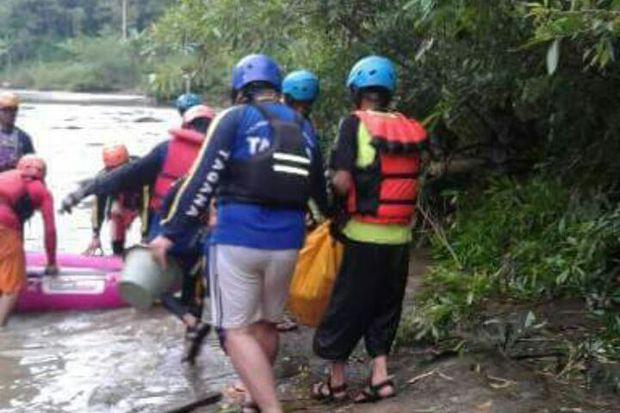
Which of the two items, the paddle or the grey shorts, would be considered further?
the paddle

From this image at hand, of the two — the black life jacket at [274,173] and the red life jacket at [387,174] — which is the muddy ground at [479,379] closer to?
the red life jacket at [387,174]

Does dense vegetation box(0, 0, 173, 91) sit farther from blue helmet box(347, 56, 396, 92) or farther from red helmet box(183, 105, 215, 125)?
blue helmet box(347, 56, 396, 92)

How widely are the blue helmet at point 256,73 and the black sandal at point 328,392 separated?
1.45m

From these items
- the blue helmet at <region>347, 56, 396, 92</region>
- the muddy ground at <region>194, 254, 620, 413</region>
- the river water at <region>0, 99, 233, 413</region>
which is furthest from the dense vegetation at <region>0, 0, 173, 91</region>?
the blue helmet at <region>347, 56, 396, 92</region>

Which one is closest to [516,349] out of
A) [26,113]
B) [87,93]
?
[26,113]

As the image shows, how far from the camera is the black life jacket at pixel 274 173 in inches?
167

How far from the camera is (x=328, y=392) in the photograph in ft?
16.0

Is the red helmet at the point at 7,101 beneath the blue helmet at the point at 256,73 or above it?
beneath

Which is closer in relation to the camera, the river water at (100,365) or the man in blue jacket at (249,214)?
the man in blue jacket at (249,214)

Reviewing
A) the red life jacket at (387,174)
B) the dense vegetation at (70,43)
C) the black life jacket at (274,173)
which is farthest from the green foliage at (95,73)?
the black life jacket at (274,173)

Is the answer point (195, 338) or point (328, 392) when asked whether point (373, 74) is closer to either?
point (328, 392)

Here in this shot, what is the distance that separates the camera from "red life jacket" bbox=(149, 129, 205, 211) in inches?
237

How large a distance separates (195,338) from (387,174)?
1875mm

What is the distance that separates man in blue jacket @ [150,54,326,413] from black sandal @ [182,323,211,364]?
4.63 feet
